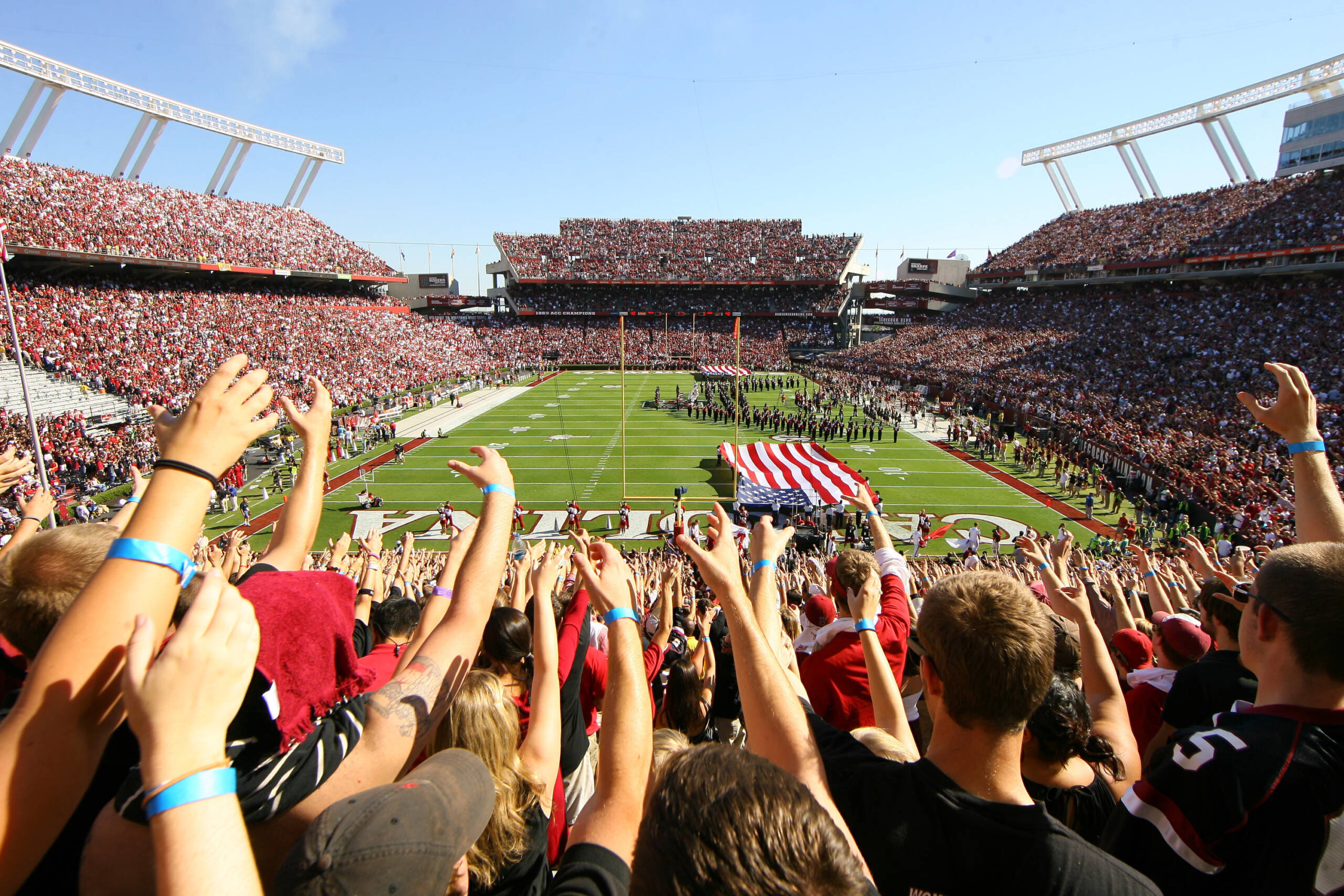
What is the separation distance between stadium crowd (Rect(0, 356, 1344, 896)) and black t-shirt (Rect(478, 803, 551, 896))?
1 cm

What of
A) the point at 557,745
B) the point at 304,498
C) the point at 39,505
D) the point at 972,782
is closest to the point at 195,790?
the point at 557,745

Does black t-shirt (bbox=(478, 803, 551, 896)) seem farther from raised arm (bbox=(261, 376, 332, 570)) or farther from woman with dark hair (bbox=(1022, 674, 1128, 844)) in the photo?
woman with dark hair (bbox=(1022, 674, 1128, 844))

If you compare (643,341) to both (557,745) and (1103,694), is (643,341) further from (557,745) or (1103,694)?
(557,745)

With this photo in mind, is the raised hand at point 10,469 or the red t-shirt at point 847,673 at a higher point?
the raised hand at point 10,469

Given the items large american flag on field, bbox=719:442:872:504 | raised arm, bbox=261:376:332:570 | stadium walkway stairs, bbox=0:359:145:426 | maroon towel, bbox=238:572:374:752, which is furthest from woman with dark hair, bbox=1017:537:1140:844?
stadium walkway stairs, bbox=0:359:145:426

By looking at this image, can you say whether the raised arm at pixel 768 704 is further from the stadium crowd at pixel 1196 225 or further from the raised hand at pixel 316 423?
the stadium crowd at pixel 1196 225

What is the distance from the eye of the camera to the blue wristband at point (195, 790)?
1.01 metres

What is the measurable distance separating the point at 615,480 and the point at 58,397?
21907 millimetres

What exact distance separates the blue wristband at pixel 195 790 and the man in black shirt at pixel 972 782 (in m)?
1.40

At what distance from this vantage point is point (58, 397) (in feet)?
79.1

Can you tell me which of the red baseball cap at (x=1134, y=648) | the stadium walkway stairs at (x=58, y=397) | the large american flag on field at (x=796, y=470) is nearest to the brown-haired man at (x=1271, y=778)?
the red baseball cap at (x=1134, y=648)

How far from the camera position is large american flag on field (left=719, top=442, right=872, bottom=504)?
55.2ft

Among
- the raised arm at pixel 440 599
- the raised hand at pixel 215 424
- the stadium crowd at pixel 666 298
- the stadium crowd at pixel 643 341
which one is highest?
the stadium crowd at pixel 666 298

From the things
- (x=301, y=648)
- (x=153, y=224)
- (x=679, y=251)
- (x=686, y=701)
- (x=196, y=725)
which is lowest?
(x=686, y=701)
